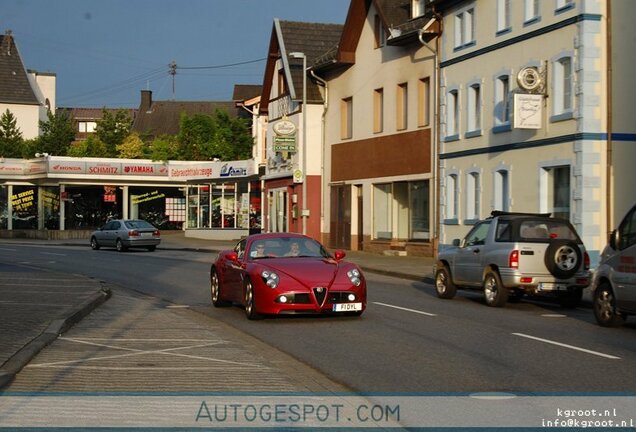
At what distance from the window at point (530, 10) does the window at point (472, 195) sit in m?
5.69

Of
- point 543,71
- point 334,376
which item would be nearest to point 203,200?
point 543,71

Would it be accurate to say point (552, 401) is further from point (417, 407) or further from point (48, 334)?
point (48, 334)

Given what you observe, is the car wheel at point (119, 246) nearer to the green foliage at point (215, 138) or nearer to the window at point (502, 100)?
the window at point (502, 100)

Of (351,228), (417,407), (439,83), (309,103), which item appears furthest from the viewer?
(309,103)

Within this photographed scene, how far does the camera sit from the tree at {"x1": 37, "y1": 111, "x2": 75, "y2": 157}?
88875mm

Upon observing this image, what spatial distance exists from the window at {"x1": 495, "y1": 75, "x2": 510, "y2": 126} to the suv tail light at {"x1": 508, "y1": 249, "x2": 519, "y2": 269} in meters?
13.4

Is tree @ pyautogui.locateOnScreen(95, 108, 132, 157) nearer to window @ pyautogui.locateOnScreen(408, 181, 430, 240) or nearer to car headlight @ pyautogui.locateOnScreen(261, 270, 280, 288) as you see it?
window @ pyautogui.locateOnScreen(408, 181, 430, 240)

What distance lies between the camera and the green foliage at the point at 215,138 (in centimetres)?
7269

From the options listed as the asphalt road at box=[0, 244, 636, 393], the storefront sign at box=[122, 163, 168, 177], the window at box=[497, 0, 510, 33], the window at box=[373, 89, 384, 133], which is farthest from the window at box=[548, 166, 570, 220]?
the storefront sign at box=[122, 163, 168, 177]

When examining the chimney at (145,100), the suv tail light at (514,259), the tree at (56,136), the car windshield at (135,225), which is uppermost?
the chimney at (145,100)

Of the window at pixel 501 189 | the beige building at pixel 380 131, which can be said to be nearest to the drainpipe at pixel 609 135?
the window at pixel 501 189

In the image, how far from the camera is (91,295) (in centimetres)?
1953

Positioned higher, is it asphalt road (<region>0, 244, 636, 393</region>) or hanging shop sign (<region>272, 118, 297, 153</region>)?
hanging shop sign (<region>272, 118, 297, 153</region>)

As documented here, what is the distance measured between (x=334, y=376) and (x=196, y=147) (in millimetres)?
67656
